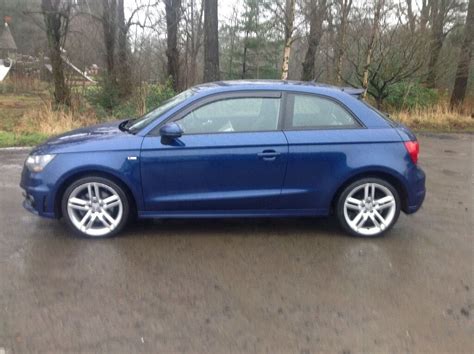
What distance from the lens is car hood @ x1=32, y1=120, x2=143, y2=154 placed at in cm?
466

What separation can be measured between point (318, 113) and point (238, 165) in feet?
3.39

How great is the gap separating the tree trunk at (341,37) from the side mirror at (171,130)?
12120 millimetres

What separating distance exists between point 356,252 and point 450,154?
6.77 meters

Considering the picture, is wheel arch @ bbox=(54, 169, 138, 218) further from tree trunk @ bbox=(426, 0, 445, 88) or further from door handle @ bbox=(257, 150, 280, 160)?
tree trunk @ bbox=(426, 0, 445, 88)

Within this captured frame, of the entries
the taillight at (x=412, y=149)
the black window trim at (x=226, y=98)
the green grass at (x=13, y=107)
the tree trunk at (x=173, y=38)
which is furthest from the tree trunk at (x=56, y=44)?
the taillight at (x=412, y=149)

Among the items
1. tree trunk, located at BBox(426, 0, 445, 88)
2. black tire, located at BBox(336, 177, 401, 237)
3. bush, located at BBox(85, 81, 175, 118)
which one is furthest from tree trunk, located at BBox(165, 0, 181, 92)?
black tire, located at BBox(336, 177, 401, 237)

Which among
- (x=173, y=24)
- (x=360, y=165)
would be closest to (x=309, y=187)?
(x=360, y=165)

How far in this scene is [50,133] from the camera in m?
11.0

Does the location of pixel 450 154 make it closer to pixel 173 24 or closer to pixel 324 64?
pixel 324 64

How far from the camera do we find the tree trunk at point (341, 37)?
15000 mm

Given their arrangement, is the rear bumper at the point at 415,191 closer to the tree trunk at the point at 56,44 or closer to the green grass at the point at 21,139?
the green grass at the point at 21,139

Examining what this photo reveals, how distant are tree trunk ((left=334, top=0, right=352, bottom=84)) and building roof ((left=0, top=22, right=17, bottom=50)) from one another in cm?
2901

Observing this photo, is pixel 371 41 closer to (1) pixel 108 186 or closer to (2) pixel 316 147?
(2) pixel 316 147

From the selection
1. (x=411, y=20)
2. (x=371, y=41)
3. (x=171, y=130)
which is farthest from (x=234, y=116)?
(x=411, y=20)
